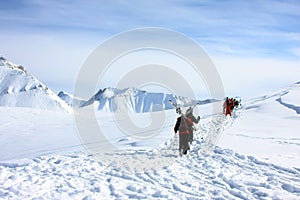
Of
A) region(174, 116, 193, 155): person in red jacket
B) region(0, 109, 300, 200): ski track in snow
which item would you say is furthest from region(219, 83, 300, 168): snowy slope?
region(174, 116, 193, 155): person in red jacket

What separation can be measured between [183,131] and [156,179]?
150 inches

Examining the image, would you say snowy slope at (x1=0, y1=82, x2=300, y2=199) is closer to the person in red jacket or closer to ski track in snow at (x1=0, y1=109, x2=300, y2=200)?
ski track in snow at (x1=0, y1=109, x2=300, y2=200)

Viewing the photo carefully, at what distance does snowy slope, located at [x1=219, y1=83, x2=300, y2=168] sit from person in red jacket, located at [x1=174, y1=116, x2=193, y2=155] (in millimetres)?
2216

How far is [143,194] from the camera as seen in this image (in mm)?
10930

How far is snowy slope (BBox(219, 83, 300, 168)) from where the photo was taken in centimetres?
1560

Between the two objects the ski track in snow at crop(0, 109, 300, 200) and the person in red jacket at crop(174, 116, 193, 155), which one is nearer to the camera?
the ski track in snow at crop(0, 109, 300, 200)

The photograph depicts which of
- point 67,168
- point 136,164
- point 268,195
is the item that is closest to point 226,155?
point 136,164

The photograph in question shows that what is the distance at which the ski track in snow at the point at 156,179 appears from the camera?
35.7 ft

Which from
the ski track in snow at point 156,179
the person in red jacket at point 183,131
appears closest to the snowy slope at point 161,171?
the ski track in snow at point 156,179

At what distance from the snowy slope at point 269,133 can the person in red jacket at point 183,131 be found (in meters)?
2.22

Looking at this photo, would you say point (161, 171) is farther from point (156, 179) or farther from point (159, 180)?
point (159, 180)

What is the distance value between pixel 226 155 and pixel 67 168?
606cm

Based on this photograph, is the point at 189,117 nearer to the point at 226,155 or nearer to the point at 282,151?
the point at 226,155

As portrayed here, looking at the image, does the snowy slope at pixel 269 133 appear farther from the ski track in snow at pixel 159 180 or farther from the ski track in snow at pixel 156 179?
the ski track in snow at pixel 159 180
